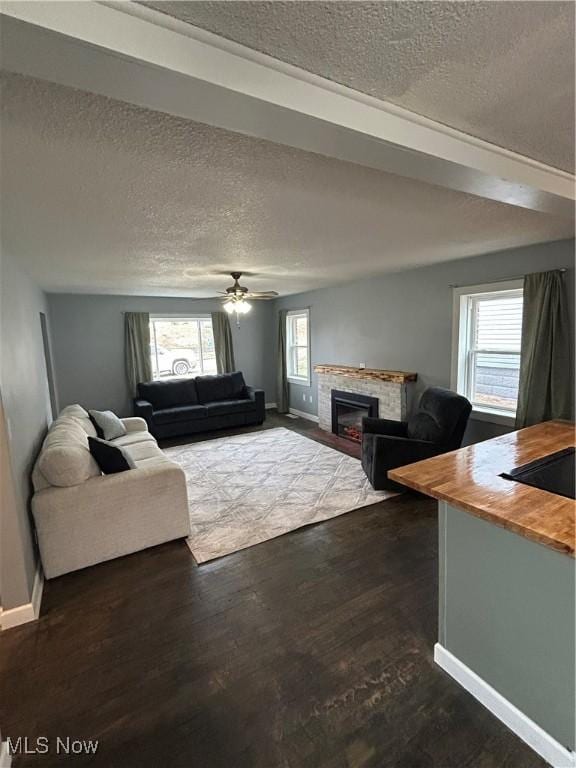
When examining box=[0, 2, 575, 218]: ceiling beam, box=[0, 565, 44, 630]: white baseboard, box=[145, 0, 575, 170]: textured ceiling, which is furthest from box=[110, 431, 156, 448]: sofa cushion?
box=[145, 0, 575, 170]: textured ceiling

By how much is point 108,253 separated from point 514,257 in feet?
12.5

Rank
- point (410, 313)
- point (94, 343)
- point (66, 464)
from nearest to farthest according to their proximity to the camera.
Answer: point (66, 464) → point (410, 313) → point (94, 343)

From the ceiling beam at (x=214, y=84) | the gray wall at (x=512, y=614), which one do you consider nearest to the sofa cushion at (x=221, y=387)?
the gray wall at (x=512, y=614)

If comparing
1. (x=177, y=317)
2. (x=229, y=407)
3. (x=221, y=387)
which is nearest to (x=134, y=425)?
(x=229, y=407)

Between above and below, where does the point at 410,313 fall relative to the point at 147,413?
above

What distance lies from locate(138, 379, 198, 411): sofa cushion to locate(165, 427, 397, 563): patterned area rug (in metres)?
1.08

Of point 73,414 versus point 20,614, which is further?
point 73,414

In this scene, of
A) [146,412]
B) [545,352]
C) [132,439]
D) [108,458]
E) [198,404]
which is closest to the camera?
[108,458]

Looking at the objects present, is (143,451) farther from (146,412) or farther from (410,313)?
(410,313)

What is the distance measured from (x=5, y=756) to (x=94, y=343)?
543 cm

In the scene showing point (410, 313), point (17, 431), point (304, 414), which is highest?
point (410, 313)

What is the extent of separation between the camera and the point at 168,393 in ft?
19.9

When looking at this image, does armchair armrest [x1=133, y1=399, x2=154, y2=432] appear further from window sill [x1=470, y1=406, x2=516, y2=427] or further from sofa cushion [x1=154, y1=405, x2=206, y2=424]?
window sill [x1=470, y1=406, x2=516, y2=427]

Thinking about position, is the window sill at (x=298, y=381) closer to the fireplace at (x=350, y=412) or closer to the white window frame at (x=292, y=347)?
the white window frame at (x=292, y=347)
